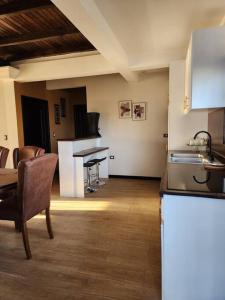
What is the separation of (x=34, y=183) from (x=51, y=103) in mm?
4156

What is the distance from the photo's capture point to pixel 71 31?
2.94 metres

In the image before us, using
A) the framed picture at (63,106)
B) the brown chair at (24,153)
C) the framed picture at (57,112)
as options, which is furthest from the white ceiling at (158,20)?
the framed picture at (63,106)

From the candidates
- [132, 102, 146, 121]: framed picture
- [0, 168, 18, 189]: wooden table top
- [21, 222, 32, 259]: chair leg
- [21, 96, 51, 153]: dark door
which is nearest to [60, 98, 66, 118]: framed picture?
[21, 96, 51, 153]: dark door

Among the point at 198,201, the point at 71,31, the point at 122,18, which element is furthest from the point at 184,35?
the point at 198,201

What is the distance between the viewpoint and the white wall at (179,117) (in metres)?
3.33

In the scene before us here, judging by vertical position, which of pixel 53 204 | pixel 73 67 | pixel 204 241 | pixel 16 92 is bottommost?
pixel 53 204

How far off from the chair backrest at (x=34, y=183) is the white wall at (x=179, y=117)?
2.09 meters

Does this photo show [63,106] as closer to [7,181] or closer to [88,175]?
[88,175]

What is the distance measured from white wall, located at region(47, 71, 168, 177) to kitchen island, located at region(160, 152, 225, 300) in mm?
3495

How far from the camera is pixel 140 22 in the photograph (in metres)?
2.31

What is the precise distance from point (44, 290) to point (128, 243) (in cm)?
94

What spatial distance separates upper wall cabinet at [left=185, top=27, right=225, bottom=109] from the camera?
6.10ft

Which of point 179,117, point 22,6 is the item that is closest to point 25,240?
point 22,6

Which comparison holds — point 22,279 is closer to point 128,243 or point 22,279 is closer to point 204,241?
point 128,243
